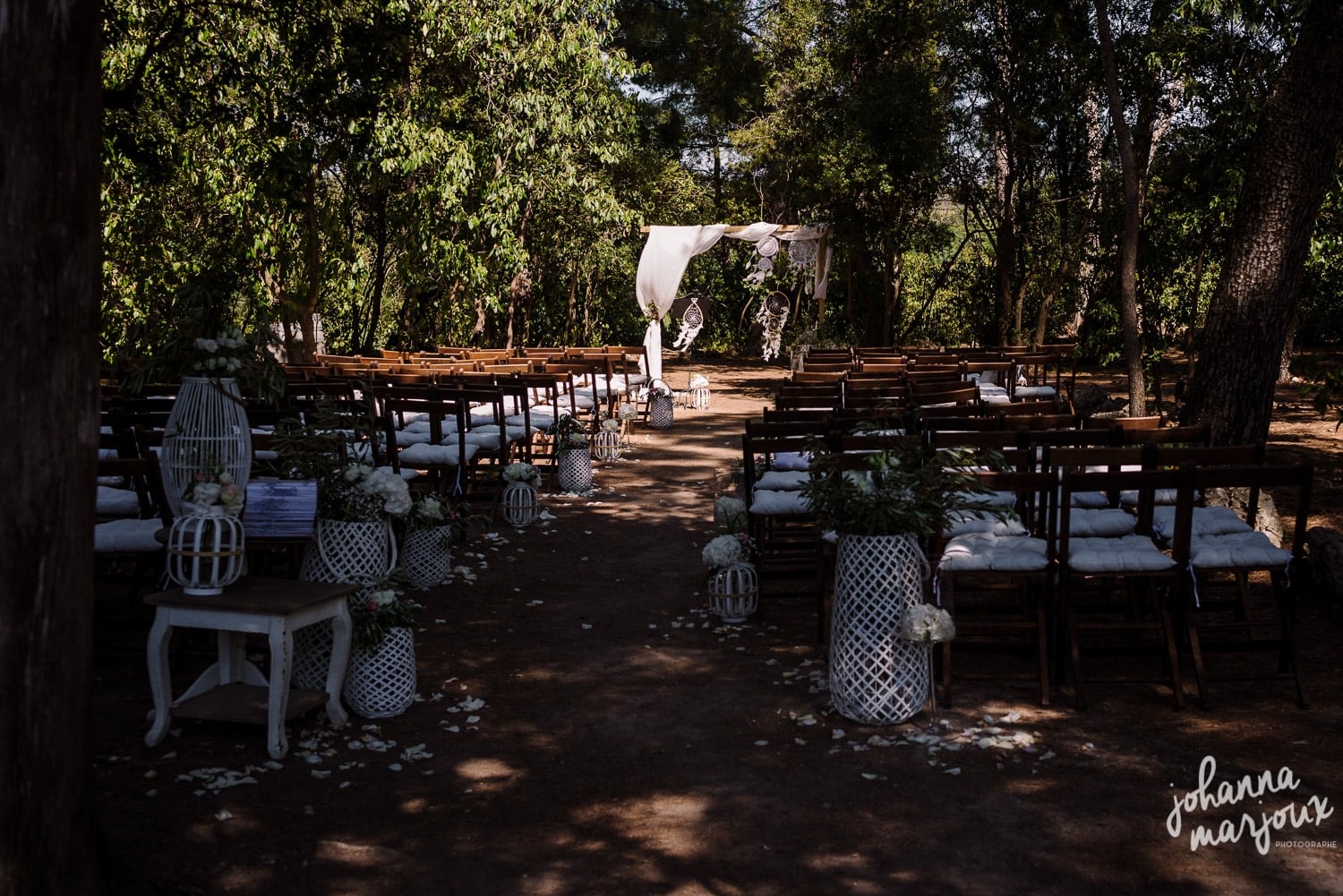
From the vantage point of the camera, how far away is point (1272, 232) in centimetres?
680

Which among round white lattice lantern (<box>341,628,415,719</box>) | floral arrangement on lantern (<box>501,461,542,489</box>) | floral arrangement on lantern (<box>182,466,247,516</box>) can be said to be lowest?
round white lattice lantern (<box>341,628,415,719</box>)

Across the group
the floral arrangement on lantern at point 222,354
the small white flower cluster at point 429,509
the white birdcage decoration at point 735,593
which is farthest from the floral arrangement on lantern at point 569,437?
the floral arrangement on lantern at point 222,354

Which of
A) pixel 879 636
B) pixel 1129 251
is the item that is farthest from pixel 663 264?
pixel 879 636

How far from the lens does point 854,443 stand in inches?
224

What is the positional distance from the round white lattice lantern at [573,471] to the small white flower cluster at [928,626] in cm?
585

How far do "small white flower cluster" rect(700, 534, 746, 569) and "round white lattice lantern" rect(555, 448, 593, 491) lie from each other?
13.5ft

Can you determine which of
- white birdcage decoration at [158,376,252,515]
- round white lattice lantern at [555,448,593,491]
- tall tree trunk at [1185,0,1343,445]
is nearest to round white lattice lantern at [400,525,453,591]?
white birdcage decoration at [158,376,252,515]

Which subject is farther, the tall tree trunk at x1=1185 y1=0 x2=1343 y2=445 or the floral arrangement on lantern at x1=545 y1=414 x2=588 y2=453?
the floral arrangement on lantern at x1=545 y1=414 x2=588 y2=453

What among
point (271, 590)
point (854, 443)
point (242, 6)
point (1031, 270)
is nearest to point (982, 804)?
point (854, 443)

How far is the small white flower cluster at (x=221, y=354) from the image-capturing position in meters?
4.84

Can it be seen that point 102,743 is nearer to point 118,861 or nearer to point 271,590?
point 271,590

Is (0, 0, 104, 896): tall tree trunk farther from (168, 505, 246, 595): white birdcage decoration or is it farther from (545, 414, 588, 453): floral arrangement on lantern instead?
(545, 414, 588, 453): floral arrangement on lantern

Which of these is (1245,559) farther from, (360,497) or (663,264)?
(663,264)

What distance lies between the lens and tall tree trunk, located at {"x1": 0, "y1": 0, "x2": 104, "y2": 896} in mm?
2725
